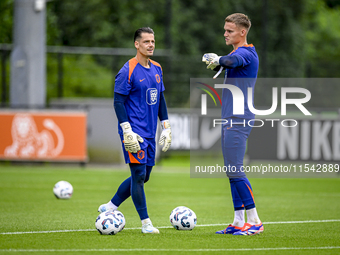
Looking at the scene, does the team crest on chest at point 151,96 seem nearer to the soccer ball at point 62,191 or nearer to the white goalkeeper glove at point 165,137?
the white goalkeeper glove at point 165,137

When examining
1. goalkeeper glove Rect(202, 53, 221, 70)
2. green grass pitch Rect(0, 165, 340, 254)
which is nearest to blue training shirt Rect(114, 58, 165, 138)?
goalkeeper glove Rect(202, 53, 221, 70)

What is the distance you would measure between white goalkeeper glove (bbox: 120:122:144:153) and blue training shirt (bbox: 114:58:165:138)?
15 centimetres

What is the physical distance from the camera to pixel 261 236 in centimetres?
706

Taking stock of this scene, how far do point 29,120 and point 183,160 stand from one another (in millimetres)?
6389

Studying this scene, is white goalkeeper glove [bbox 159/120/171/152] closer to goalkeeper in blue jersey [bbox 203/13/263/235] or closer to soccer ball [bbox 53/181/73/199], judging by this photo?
goalkeeper in blue jersey [bbox 203/13/263/235]

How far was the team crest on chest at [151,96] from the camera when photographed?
23.5 ft

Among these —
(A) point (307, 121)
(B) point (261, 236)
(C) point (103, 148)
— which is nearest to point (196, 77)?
(C) point (103, 148)

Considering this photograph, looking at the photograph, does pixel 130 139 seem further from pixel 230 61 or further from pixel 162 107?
pixel 230 61

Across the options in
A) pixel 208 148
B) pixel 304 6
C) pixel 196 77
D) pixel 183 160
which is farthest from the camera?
pixel 304 6

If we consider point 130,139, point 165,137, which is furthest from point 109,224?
point 165,137

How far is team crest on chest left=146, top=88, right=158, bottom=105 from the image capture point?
7.15m

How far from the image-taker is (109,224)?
690 centimetres

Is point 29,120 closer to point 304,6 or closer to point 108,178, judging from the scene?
point 108,178

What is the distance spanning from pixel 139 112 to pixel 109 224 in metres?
1.39
